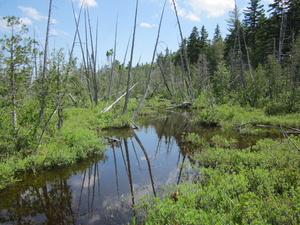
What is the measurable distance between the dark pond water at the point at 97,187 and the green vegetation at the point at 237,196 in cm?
79

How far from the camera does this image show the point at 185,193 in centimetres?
466

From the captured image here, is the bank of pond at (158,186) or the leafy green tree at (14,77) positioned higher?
the leafy green tree at (14,77)

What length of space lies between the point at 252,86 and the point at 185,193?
15577 mm

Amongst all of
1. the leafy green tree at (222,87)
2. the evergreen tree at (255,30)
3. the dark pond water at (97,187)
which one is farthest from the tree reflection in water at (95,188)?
the evergreen tree at (255,30)

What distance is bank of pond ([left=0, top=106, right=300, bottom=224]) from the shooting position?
144 inches

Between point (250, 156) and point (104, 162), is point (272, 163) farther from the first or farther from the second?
point (104, 162)

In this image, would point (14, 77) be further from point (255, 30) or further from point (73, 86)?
point (255, 30)

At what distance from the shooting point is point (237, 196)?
443cm

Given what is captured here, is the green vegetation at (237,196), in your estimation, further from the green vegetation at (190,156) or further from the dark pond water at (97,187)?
the dark pond water at (97,187)

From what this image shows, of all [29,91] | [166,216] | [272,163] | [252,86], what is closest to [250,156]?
[272,163]

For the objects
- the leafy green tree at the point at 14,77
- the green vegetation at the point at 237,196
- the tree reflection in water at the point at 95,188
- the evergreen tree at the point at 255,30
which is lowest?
the tree reflection in water at the point at 95,188

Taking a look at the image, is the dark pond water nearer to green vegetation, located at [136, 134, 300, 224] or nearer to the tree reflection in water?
the tree reflection in water

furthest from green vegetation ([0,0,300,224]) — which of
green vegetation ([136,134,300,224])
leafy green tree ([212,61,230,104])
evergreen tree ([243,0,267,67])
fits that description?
evergreen tree ([243,0,267,67])

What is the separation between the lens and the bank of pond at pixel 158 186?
12.0 ft
